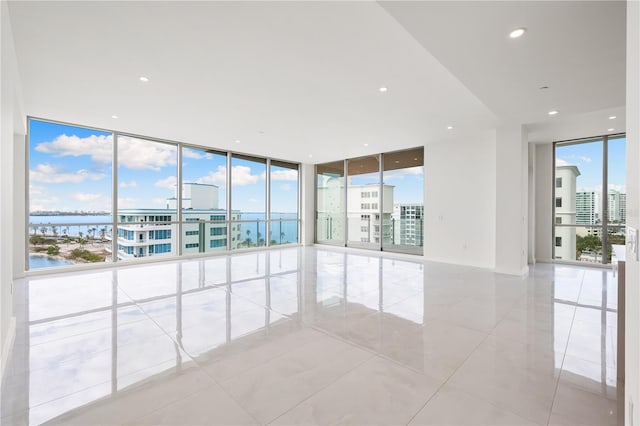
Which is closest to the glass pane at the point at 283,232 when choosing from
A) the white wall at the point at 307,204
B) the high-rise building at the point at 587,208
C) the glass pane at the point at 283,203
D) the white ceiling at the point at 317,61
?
the glass pane at the point at 283,203

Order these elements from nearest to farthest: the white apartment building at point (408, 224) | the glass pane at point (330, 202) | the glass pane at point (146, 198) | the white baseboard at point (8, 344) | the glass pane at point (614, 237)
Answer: the white baseboard at point (8, 344), the glass pane at point (614, 237), the glass pane at point (146, 198), the white apartment building at point (408, 224), the glass pane at point (330, 202)

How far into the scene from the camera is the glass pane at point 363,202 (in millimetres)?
8672

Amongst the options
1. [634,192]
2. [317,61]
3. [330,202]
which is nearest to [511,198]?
[317,61]

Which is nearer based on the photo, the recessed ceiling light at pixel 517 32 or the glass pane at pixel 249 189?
the recessed ceiling light at pixel 517 32

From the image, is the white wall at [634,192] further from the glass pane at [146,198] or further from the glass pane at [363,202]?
the glass pane at [146,198]

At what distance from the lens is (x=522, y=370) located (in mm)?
2131

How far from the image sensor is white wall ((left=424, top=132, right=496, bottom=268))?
616 centimetres

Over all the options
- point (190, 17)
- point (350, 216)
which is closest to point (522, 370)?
point (190, 17)

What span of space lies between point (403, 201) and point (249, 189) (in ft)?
15.4

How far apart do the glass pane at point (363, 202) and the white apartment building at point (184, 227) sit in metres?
3.65

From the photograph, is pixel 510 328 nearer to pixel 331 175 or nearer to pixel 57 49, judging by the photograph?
pixel 57 49

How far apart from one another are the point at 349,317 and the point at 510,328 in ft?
5.42

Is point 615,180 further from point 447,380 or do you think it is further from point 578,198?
point 447,380

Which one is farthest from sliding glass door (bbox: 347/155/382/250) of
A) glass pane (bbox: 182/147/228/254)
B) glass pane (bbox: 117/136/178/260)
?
glass pane (bbox: 117/136/178/260)
